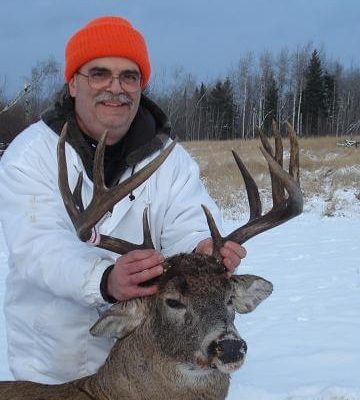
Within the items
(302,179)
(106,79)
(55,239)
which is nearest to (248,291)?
(55,239)

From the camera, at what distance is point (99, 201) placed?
Answer: 3148mm

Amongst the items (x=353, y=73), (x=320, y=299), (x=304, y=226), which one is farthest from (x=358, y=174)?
(x=353, y=73)

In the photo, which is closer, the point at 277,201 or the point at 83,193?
the point at 277,201

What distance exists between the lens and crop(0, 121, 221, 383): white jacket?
3.31 meters

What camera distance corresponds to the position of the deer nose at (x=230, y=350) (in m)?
2.71

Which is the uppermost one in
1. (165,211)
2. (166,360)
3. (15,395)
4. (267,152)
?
(267,152)

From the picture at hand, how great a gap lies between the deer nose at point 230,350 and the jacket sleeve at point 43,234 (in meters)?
0.64

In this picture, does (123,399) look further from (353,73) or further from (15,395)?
(353,73)

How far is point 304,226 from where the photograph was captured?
42.8 ft

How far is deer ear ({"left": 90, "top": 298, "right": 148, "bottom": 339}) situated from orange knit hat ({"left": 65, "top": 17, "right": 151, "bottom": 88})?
1.40m

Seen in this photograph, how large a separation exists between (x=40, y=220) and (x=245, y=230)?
996 mm

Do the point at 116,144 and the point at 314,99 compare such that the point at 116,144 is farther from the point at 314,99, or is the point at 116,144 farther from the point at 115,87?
the point at 314,99

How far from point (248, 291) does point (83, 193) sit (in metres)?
0.99

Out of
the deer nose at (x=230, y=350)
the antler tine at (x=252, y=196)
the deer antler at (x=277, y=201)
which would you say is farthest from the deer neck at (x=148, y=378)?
the antler tine at (x=252, y=196)
